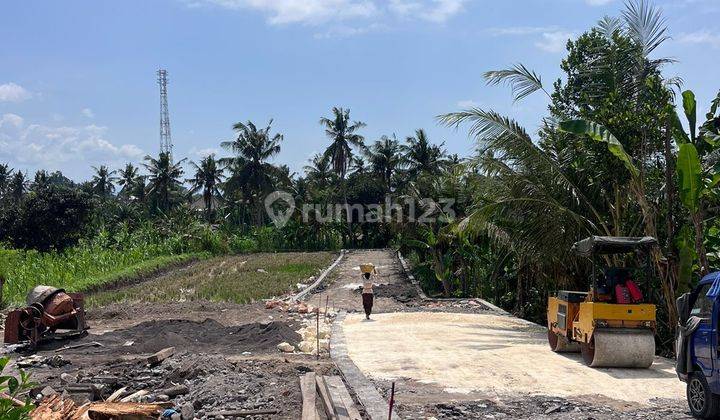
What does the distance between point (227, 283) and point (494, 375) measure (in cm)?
2285

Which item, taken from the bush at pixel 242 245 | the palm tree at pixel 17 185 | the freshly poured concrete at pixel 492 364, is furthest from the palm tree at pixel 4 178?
the freshly poured concrete at pixel 492 364

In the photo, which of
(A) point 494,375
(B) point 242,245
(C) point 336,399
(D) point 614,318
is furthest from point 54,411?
(B) point 242,245

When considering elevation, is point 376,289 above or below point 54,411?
below

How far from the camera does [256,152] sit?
62438 millimetres

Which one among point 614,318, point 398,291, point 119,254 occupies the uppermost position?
point 119,254

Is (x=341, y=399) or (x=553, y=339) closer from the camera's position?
(x=341, y=399)

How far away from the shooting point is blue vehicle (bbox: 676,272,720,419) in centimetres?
727

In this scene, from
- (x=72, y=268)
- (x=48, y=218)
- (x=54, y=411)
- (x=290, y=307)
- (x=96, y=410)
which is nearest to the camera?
(x=54, y=411)

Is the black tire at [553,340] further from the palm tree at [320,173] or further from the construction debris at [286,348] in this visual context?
the palm tree at [320,173]

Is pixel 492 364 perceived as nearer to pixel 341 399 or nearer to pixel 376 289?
pixel 341 399

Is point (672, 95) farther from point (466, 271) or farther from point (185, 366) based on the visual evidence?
point (466, 271)

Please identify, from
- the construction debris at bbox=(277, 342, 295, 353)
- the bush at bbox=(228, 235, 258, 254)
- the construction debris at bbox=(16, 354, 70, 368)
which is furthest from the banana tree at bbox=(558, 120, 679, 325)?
the bush at bbox=(228, 235, 258, 254)

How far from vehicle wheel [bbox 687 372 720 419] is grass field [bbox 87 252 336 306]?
1799 centimetres

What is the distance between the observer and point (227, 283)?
31672 mm
